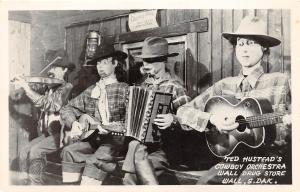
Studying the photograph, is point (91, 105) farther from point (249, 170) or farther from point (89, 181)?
point (249, 170)

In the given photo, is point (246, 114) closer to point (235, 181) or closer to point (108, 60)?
point (235, 181)

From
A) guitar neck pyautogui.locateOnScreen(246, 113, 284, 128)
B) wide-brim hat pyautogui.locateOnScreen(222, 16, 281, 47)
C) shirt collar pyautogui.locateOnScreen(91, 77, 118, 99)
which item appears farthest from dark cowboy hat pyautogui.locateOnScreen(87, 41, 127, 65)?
guitar neck pyautogui.locateOnScreen(246, 113, 284, 128)

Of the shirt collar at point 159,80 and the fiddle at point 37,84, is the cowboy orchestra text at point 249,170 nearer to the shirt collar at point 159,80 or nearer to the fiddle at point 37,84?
the shirt collar at point 159,80

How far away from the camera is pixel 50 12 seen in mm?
2139

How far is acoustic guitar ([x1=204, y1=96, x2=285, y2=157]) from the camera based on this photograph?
202 centimetres

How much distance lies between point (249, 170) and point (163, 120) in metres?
0.45

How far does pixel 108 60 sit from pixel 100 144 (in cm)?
39

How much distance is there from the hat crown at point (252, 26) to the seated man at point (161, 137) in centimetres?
32

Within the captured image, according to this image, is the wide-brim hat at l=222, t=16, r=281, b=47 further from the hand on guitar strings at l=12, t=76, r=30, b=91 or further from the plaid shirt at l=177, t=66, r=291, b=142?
the hand on guitar strings at l=12, t=76, r=30, b=91

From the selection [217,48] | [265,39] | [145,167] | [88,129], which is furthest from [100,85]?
[265,39]

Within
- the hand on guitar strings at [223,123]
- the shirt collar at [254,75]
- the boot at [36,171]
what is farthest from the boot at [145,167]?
the shirt collar at [254,75]

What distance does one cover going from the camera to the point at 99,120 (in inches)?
83.4

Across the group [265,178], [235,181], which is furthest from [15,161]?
[265,178]

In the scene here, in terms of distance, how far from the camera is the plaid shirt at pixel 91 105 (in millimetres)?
2100
